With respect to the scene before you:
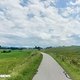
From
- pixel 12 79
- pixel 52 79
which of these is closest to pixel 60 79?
pixel 52 79

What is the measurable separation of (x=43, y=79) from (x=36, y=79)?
0.55 metres

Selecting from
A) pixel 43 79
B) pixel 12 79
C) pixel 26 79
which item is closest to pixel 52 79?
pixel 43 79

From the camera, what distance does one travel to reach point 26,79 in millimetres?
21312

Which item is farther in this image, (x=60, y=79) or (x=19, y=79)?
(x=60, y=79)

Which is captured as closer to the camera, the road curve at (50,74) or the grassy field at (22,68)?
the grassy field at (22,68)

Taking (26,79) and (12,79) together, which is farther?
(26,79)

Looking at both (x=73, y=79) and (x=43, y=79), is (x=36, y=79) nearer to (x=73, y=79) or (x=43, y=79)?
(x=43, y=79)

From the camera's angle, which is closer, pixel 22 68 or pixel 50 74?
pixel 50 74

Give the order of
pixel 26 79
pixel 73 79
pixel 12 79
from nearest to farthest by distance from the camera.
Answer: pixel 12 79, pixel 26 79, pixel 73 79

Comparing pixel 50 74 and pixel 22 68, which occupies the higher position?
pixel 22 68


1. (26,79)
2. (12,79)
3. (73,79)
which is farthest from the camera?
(73,79)

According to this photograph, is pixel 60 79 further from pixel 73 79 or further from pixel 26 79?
pixel 26 79

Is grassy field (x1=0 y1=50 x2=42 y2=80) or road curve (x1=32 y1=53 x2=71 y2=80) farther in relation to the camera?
road curve (x1=32 y1=53 x2=71 y2=80)

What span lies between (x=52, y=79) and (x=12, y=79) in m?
3.71
